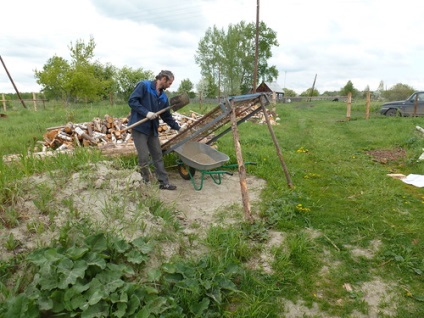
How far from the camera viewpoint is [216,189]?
17.0 feet

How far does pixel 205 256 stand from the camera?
2920mm

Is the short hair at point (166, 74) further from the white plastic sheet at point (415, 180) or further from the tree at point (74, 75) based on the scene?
the tree at point (74, 75)

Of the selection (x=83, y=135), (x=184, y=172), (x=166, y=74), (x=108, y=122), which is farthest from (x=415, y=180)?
(x=108, y=122)

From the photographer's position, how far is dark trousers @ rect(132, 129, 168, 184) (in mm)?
4770

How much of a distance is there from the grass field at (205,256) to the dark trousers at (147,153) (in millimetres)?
629

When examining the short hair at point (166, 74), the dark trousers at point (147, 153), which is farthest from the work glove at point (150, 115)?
the short hair at point (166, 74)

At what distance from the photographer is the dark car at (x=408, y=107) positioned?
1393cm

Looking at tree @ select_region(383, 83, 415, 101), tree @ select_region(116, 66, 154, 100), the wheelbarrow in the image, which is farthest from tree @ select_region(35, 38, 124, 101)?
tree @ select_region(383, 83, 415, 101)

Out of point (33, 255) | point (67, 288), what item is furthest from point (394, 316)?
point (33, 255)

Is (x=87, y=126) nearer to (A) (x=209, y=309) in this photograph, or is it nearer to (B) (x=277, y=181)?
(B) (x=277, y=181)

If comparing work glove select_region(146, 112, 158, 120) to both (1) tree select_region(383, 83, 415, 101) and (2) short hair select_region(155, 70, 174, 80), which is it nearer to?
(2) short hair select_region(155, 70, 174, 80)

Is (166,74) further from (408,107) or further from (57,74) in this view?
(57,74)

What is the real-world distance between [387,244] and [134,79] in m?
35.4

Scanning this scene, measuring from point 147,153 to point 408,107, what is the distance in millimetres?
14577
